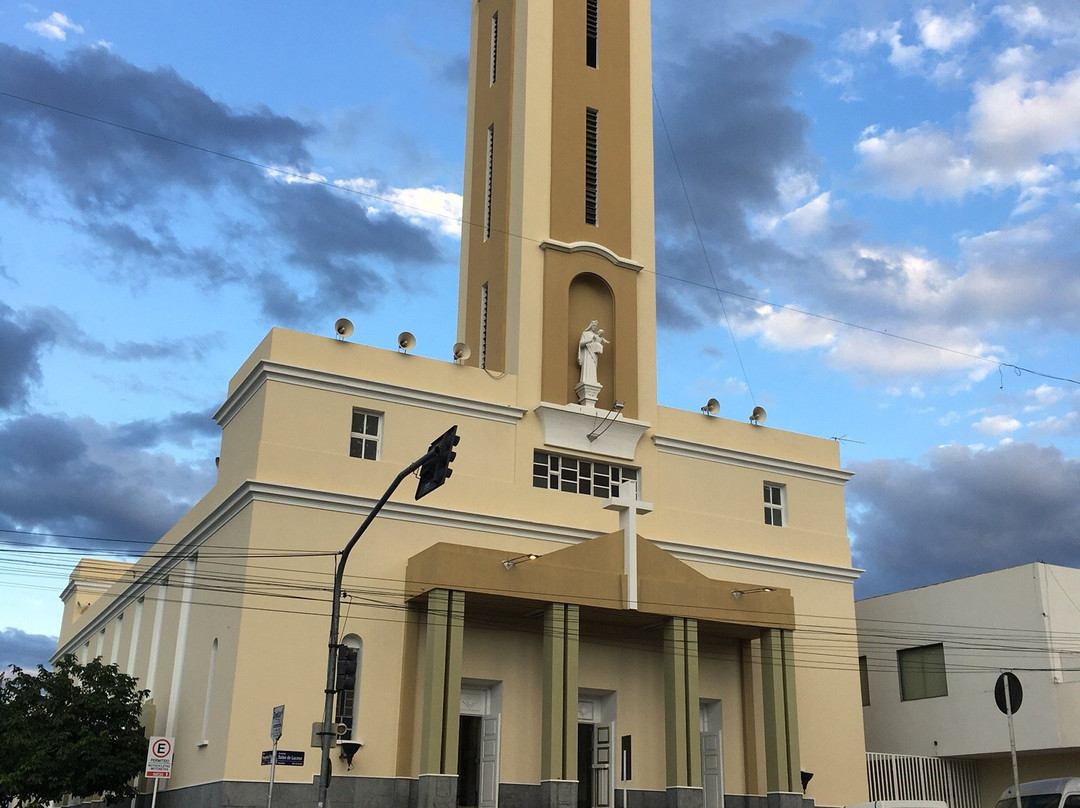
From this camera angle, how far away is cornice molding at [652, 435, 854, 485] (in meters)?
36.8

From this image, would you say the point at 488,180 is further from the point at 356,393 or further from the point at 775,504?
the point at 775,504

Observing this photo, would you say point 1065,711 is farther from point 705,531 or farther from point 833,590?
point 705,531

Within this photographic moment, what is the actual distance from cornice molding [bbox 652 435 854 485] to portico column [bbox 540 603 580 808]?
7.52 meters

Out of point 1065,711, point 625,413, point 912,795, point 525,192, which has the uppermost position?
point 525,192

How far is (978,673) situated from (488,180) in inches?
885

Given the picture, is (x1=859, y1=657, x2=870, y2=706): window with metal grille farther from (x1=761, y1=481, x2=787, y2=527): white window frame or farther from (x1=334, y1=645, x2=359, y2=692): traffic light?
(x1=334, y1=645, x2=359, y2=692): traffic light

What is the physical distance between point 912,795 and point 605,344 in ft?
56.6

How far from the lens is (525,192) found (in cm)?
3722

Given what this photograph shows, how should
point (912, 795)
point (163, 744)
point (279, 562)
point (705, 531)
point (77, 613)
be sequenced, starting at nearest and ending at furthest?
point (163, 744), point (279, 562), point (705, 531), point (912, 795), point (77, 613)

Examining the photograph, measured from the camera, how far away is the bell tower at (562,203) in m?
36.4

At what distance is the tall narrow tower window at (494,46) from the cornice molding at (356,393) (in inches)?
510

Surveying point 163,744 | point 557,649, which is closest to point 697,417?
point 557,649

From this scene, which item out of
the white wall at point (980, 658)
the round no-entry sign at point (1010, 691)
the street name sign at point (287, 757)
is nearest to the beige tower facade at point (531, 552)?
the street name sign at point (287, 757)

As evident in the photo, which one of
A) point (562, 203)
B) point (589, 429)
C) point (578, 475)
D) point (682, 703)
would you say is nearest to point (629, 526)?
point (578, 475)
